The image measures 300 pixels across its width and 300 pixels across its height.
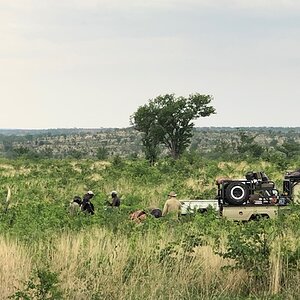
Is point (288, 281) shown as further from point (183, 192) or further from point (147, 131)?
point (147, 131)

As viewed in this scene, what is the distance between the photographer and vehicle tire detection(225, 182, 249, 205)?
1492cm

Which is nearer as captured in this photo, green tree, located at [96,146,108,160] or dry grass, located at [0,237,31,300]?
dry grass, located at [0,237,31,300]

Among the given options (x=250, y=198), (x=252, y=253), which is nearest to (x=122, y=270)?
(x=252, y=253)

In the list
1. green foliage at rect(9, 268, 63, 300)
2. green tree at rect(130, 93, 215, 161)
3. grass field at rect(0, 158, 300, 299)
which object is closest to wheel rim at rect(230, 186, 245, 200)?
grass field at rect(0, 158, 300, 299)

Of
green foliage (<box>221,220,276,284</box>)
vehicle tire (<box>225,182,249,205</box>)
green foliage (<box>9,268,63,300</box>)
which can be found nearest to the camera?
green foliage (<box>9,268,63,300</box>)

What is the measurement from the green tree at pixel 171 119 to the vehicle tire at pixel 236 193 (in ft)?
107

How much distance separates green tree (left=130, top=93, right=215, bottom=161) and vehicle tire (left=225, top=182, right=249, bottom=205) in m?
32.7

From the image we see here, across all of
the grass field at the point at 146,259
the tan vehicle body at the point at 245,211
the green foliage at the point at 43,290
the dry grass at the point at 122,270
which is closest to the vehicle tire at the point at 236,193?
the tan vehicle body at the point at 245,211

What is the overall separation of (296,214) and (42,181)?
17.2 metres

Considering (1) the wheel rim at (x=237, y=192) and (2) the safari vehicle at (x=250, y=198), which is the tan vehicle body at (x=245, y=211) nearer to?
(2) the safari vehicle at (x=250, y=198)

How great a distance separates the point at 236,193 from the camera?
1501cm

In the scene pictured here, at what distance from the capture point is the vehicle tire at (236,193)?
14922mm

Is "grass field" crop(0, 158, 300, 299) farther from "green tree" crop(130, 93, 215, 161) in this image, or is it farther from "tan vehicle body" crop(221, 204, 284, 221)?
"green tree" crop(130, 93, 215, 161)

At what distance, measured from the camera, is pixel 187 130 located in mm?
49531
